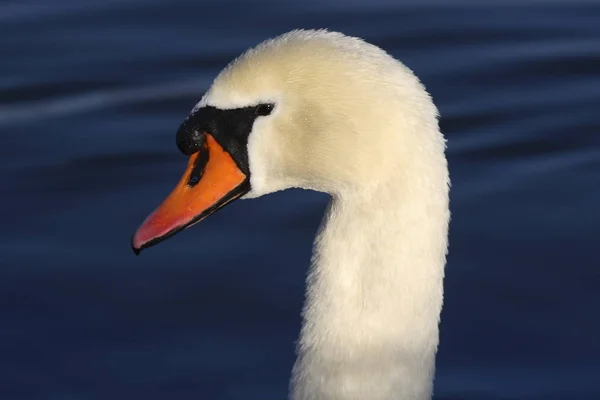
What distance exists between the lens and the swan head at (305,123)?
524 cm

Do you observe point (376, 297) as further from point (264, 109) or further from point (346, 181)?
point (264, 109)

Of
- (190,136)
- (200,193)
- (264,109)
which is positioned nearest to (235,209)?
(200,193)

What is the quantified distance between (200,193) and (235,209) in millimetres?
3267

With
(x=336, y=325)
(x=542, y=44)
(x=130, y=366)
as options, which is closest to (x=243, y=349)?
(x=130, y=366)

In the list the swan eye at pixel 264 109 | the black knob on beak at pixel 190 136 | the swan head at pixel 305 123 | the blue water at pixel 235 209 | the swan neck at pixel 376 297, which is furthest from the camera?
the blue water at pixel 235 209

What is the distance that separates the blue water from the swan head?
195cm

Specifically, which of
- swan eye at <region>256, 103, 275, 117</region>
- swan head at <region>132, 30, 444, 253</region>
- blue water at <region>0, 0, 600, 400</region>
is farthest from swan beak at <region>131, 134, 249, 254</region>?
blue water at <region>0, 0, 600, 400</region>

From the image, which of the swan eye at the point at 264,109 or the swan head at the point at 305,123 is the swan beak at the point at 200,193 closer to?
the swan head at the point at 305,123

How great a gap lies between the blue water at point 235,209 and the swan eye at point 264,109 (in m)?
2.24

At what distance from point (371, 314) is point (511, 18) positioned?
21.7ft

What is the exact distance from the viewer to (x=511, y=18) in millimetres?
11711

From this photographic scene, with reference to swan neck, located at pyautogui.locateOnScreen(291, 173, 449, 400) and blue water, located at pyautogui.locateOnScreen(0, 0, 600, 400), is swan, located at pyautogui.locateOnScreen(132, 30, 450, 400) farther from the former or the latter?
blue water, located at pyautogui.locateOnScreen(0, 0, 600, 400)

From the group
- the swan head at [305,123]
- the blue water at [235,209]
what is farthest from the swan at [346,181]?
the blue water at [235,209]

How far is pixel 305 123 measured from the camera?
18.0ft
